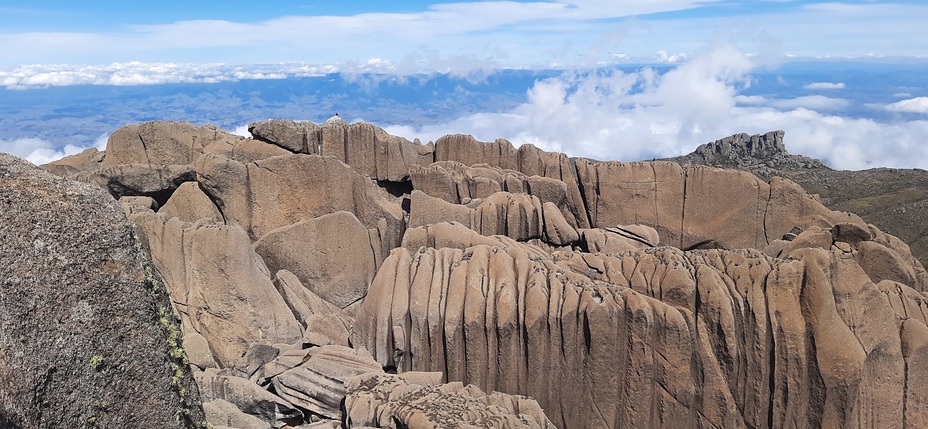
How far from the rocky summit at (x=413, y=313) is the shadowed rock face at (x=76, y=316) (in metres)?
0.03

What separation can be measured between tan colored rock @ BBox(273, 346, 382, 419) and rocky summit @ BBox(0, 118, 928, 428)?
0.21 ft

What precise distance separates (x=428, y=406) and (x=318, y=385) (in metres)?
3.90

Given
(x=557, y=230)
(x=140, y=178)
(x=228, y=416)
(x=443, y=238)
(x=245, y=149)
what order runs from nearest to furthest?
1. (x=228, y=416)
2. (x=443, y=238)
3. (x=140, y=178)
4. (x=557, y=230)
5. (x=245, y=149)

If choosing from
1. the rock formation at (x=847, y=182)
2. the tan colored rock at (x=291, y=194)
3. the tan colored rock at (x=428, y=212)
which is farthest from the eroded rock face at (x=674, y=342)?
the rock formation at (x=847, y=182)

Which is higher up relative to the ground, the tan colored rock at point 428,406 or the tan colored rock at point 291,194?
the tan colored rock at point 291,194

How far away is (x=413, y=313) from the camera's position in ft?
67.1

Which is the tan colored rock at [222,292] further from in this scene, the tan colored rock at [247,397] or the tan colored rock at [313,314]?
the tan colored rock at [247,397]

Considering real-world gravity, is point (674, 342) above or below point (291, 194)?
below

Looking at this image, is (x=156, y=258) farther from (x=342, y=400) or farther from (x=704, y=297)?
(x=704, y=297)

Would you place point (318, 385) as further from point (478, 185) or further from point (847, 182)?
point (847, 182)

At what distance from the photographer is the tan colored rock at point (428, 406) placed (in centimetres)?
1527

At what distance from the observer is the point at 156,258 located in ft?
72.5

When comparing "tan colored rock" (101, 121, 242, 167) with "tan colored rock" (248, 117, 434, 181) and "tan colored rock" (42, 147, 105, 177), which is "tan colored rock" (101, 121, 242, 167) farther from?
"tan colored rock" (248, 117, 434, 181)

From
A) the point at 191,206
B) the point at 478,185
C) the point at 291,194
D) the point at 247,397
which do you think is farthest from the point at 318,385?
the point at 478,185
